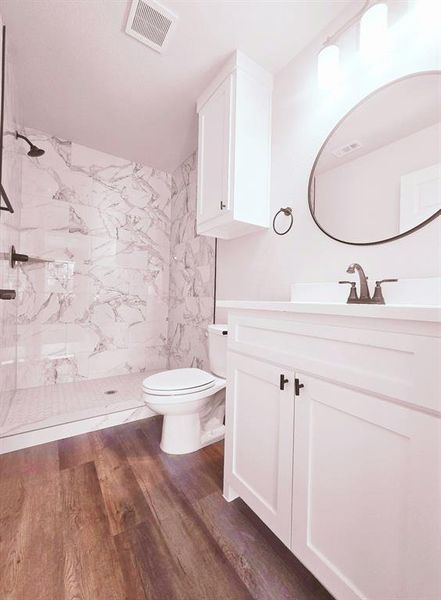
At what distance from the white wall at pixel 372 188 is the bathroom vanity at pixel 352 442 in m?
0.59

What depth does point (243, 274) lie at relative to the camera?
71.9 inches

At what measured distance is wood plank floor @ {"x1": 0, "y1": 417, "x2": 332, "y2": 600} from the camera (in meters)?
0.84

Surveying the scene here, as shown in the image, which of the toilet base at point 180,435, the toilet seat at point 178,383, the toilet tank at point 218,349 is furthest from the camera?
the toilet tank at point 218,349

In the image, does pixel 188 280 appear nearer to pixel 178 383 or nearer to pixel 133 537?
pixel 178 383

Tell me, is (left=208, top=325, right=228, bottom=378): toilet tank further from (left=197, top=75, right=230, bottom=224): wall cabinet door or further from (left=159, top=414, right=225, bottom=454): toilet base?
(left=197, top=75, right=230, bottom=224): wall cabinet door

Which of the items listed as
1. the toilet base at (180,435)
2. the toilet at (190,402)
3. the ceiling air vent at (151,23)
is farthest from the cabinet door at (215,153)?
the toilet base at (180,435)

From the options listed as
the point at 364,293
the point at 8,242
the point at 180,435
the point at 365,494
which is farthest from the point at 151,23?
the point at 180,435

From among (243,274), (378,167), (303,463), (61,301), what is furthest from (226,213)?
(61,301)

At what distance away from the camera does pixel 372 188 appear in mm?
1119

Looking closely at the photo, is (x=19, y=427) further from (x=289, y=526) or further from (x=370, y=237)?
(x=370, y=237)

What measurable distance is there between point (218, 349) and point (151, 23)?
6.07 feet

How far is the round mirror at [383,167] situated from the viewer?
96 cm

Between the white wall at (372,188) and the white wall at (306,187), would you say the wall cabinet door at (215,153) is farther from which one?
the white wall at (372,188)

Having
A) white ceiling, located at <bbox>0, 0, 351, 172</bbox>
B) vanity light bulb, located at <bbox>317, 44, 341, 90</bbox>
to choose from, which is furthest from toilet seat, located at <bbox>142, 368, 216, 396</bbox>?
white ceiling, located at <bbox>0, 0, 351, 172</bbox>
